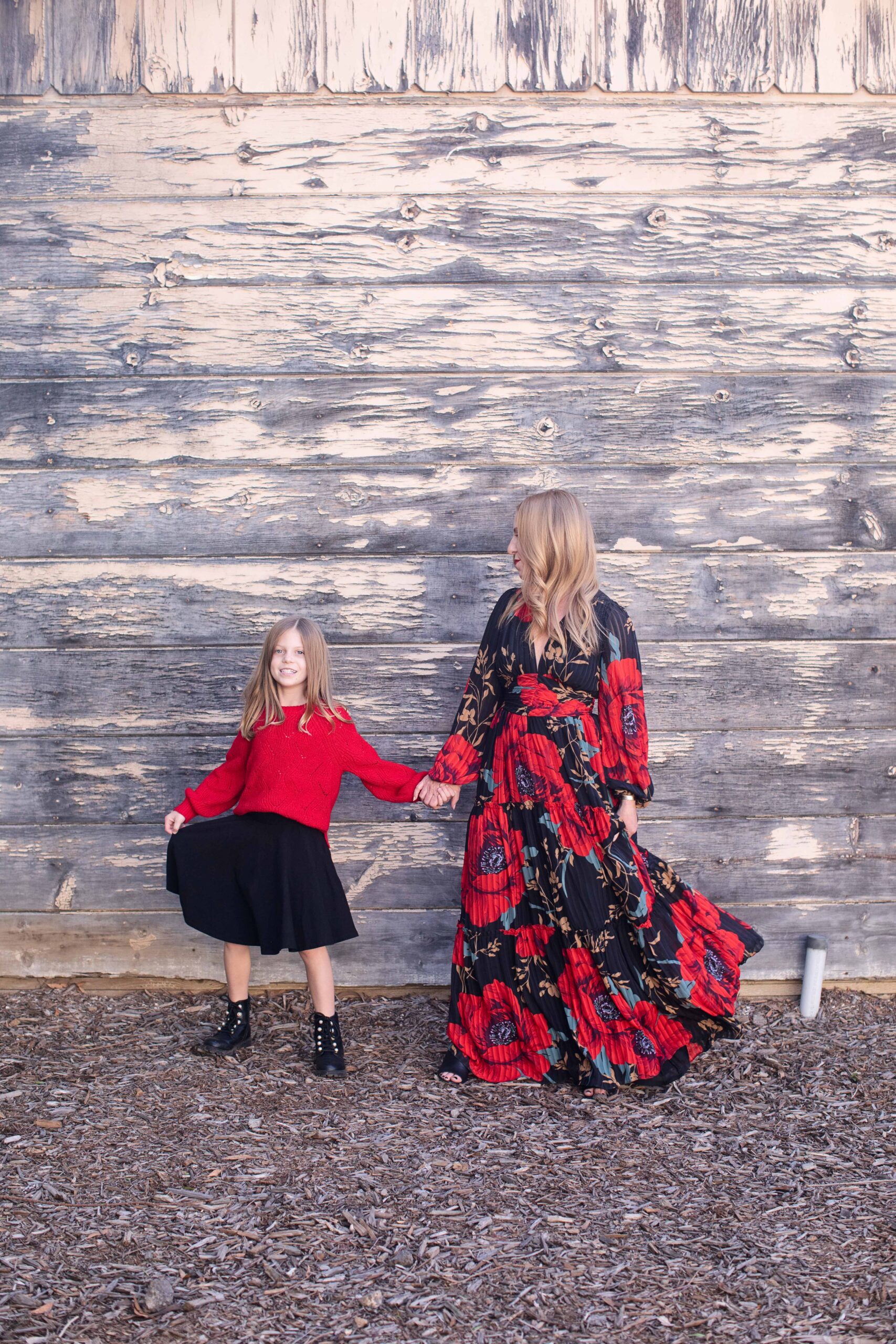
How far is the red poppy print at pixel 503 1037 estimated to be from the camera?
2945mm

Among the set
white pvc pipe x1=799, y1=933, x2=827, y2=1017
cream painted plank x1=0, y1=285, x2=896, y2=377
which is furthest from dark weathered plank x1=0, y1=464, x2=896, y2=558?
white pvc pipe x1=799, y1=933, x2=827, y2=1017

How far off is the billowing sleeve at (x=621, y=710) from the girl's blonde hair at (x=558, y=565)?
0.21 ft

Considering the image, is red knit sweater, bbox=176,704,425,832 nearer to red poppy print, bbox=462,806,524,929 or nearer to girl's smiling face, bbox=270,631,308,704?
girl's smiling face, bbox=270,631,308,704

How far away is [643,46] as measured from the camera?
3.28 metres

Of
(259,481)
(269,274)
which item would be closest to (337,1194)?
(259,481)

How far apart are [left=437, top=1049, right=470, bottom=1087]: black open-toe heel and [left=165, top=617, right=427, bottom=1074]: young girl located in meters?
0.31

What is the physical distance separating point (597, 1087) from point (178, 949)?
5.02 ft

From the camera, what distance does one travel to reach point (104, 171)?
10.8 feet

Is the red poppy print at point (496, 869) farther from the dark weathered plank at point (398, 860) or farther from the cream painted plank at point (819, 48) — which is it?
the cream painted plank at point (819, 48)

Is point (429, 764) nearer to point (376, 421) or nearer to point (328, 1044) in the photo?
point (328, 1044)

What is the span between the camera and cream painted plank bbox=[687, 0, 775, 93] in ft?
10.8

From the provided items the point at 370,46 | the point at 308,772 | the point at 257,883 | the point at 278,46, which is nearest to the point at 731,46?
the point at 370,46

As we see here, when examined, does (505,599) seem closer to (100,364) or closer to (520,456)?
(520,456)

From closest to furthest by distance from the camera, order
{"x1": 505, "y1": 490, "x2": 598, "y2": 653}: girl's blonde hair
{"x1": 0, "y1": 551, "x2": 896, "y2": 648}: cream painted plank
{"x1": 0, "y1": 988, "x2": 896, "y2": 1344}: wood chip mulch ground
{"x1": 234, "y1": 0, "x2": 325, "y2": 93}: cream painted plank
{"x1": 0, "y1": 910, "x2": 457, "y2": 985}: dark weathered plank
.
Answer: {"x1": 0, "y1": 988, "x2": 896, "y2": 1344}: wood chip mulch ground
{"x1": 505, "y1": 490, "x2": 598, "y2": 653}: girl's blonde hair
{"x1": 234, "y1": 0, "x2": 325, "y2": 93}: cream painted plank
{"x1": 0, "y1": 551, "x2": 896, "y2": 648}: cream painted plank
{"x1": 0, "y1": 910, "x2": 457, "y2": 985}: dark weathered plank
